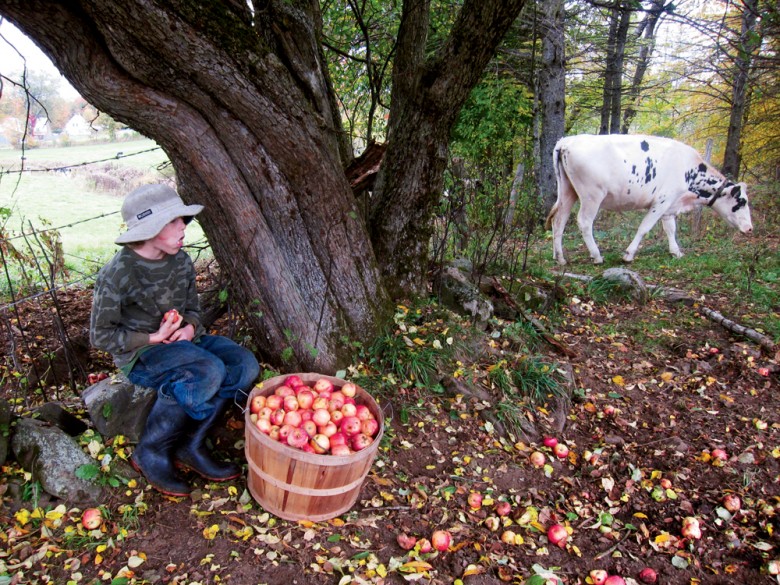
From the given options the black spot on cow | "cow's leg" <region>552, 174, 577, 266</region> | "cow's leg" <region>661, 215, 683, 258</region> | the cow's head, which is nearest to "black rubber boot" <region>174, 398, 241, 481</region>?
"cow's leg" <region>552, 174, 577, 266</region>

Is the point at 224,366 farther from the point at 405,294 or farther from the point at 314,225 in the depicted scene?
the point at 405,294

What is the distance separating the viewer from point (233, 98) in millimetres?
2965

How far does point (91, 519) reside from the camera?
2.63 m

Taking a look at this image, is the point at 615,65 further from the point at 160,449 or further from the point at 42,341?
the point at 160,449

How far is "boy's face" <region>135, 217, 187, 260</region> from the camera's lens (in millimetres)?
2750

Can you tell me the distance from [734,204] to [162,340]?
9269 mm

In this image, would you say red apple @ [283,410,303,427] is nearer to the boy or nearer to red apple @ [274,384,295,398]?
red apple @ [274,384,295,398]

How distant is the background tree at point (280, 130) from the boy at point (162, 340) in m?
0.55

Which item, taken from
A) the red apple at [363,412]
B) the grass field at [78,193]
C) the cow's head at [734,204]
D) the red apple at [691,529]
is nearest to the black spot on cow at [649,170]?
the cow's head at [734,204]

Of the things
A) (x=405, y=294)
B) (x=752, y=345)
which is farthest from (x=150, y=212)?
(x=752, y=345)

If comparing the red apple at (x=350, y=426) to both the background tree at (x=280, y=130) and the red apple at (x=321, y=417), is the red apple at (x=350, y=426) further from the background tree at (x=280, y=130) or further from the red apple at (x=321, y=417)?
the background tree at (x=280, y=130)

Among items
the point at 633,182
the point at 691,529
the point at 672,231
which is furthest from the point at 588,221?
the point at 691,529

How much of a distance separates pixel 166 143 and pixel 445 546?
3097mm

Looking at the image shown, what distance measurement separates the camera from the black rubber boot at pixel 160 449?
2873mm
